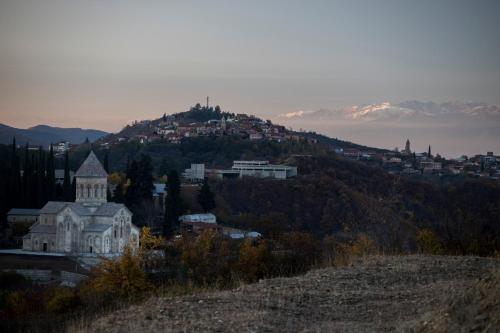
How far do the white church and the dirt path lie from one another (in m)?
27.2

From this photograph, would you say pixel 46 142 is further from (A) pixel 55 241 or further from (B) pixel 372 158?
(A) pixel 55 241

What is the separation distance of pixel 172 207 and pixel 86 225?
287 inches

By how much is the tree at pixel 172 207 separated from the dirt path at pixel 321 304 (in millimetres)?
30888

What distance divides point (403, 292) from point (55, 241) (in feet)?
99.8

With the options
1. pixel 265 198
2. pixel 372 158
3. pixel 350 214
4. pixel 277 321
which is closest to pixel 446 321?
pixel 277 321

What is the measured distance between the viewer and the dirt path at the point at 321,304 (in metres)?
7.30

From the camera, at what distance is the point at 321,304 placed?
834 centimetres

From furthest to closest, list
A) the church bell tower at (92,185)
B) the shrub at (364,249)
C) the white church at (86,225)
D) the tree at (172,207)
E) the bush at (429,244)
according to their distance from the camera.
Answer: the tree at (172,207)
the church bell tower at (92,185)
the white church at (86,225)
the bush at (429,244)
the shrub at (364,249)

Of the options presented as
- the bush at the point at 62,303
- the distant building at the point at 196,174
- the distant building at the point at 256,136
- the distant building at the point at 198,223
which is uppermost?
the distant building at the point at 256,136

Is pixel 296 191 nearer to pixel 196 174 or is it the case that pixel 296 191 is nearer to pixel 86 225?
pixel 196 174

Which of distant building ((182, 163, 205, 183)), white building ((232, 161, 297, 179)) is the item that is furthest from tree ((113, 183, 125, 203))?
white building ((232, 161, 297, 179))

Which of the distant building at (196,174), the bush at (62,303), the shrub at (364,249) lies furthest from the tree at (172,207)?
the shrub at (364,249)

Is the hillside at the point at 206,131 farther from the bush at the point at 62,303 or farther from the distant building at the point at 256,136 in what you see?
the bush at the point at 62,303

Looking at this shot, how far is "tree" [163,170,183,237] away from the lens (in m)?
40.9
